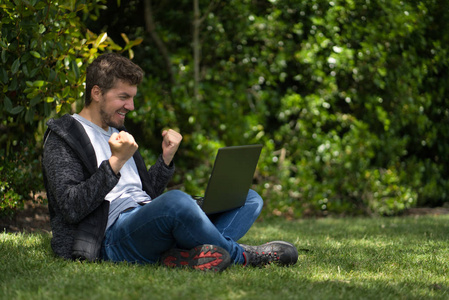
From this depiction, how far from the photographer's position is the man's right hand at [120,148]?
2.95 metres

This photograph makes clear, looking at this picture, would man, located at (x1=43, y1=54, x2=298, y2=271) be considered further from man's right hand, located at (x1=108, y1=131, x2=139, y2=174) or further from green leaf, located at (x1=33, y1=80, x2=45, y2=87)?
green leaf, located at (x1=33, y1=80, x2=45, y2=87)

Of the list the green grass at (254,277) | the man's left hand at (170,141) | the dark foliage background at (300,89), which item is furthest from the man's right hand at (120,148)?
the dark foliage background at (300,89)

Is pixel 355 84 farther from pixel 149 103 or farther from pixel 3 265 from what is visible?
pixel 3 265

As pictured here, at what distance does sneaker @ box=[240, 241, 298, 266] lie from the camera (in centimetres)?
341

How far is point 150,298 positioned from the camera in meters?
2.45

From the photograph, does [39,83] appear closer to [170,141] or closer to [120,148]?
[170,141]

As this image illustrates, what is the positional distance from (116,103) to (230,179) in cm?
82

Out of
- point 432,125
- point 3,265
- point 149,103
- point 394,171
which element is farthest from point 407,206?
point 3,265

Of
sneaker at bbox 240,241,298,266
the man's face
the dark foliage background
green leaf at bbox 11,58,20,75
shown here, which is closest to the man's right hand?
the man's face

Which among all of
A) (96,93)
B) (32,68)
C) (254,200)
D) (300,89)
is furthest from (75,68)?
(300,89)

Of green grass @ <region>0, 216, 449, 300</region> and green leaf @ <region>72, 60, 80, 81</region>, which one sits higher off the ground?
green leaf @ <region>72, 60, 80, 81</region>

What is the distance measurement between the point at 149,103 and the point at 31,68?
2227 millimetres

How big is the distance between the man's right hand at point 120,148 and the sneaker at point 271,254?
950 mm

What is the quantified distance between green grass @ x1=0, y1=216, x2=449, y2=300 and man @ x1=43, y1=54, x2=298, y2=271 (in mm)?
120
